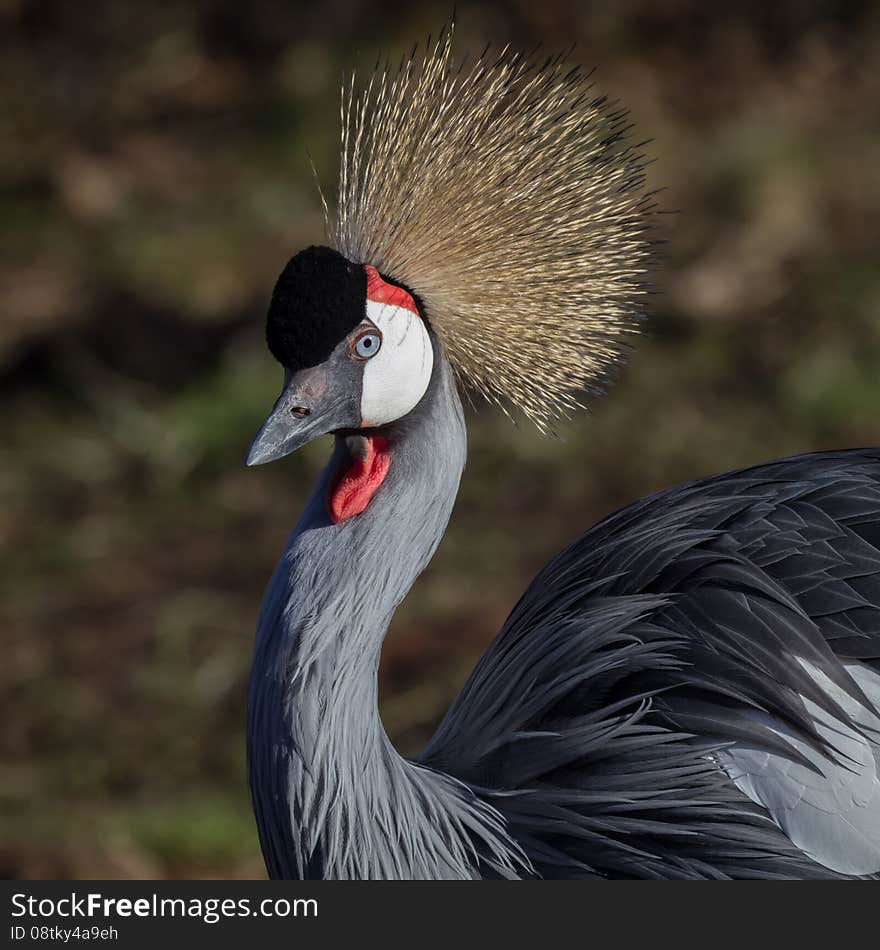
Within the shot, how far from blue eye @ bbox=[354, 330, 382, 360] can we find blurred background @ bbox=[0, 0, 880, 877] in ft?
3.77

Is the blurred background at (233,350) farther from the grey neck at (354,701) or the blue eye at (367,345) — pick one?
the blue eye at (367,345)

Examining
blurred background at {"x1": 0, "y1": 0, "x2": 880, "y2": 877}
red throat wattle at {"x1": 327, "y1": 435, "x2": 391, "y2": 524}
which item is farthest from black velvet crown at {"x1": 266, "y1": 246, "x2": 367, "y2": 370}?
blurred background at {"x1": 0, "y1": 0, "x2": 880, "y2": 877}

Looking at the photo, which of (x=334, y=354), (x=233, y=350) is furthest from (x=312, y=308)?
(x=233, y=350)

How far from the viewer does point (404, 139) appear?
175 cm

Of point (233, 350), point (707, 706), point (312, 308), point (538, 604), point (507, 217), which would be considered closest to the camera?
point (312, 308)

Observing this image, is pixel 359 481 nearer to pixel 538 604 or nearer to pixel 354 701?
pixel 354 701

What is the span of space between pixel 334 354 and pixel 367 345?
0.04 metres

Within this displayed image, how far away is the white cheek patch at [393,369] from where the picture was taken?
60.3 inches

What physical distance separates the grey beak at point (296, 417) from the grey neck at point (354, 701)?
8cm

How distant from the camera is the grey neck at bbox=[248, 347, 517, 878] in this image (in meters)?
1.50

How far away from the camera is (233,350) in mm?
3760

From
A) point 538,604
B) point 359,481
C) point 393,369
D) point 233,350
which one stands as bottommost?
point 538,604

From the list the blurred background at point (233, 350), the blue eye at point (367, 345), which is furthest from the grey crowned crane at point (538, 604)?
the blurred background at point (233, 350)

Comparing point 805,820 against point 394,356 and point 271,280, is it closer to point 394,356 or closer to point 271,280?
point 394,356
